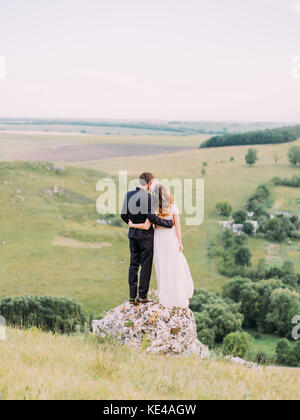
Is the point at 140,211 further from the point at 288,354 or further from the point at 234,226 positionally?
the point at 234,226

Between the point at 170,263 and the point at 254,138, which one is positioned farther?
the point at 254,138

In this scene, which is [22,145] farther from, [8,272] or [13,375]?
[13,375]

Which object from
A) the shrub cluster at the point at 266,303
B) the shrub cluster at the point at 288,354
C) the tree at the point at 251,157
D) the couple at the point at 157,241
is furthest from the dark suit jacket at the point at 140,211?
the tree at the point at 251,157

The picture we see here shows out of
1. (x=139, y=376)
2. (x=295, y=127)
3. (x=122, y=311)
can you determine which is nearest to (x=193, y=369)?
(x=139, y=376)

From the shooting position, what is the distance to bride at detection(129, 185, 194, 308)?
10.4 m

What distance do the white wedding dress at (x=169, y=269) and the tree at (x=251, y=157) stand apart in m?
135

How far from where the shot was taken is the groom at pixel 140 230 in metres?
10.2

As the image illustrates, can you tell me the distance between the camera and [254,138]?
164m

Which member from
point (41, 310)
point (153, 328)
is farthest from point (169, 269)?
point (41, 310)

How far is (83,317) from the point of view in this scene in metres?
46.4

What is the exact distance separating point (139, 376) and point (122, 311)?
146 inches

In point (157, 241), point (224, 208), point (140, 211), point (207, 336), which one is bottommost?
point (207, 336)

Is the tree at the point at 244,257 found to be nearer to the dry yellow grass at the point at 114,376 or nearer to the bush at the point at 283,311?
the bush at the point at 283,311

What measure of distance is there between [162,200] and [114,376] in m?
4.48
